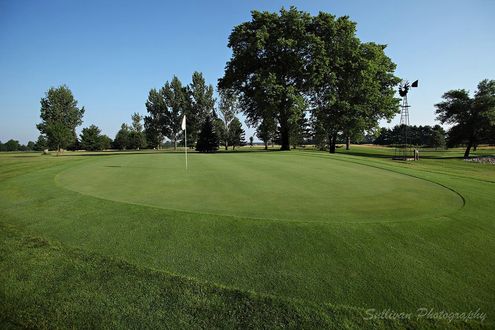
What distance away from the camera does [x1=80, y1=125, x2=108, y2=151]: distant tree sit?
81000 millimetres

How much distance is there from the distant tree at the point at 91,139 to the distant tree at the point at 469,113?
87.4 metres

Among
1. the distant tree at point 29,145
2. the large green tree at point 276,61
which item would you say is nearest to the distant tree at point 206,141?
the large green tree at point 276,61

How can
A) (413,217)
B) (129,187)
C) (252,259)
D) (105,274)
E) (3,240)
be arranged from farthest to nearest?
1. (129,187)
2. (413,217)
3. (3,240)
4. (252,259)
5. (105,274)

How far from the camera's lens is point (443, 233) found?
216 inches

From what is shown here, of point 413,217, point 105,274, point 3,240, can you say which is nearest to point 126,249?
point 105,274

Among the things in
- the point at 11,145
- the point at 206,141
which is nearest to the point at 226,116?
the point at 206,141

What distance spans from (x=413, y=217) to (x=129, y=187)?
848 centimetres

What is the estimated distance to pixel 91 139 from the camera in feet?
267

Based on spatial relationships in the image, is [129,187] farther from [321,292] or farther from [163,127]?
[163,127]

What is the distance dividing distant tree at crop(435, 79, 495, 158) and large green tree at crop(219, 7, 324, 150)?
26.5 meters

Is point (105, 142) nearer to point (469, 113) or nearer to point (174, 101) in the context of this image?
point (174, 101)

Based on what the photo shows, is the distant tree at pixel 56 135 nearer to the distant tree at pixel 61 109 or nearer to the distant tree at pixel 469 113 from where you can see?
the distant tree at pixel 61 109

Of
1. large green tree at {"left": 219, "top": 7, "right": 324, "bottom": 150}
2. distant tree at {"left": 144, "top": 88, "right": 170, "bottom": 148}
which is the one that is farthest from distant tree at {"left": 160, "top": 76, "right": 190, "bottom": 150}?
large green tree at {"left": 219, "top": 7, "right": 324, "bottom": 150}

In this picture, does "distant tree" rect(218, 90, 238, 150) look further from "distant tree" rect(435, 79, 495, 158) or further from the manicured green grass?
the manicured green grass
